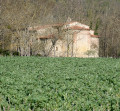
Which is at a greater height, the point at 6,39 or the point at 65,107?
the point at 6,39

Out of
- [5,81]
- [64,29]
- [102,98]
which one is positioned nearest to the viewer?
[102,98]

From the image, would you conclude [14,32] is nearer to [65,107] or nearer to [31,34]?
[31,34]

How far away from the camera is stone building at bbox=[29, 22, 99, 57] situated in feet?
111

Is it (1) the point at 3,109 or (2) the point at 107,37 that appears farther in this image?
(2) the point at 107,37

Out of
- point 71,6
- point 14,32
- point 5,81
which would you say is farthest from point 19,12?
point 5,81

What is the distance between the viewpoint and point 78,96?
5.70 metres

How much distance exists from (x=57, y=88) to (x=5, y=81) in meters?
1.86

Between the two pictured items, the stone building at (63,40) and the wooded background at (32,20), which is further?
the stone building at (63,40)

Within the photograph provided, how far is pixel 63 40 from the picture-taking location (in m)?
38.4

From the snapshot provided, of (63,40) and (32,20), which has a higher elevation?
(32,20)

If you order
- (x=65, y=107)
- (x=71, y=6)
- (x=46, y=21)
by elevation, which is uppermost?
(x=71, y=6)

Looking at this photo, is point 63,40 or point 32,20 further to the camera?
Result: point 63,40

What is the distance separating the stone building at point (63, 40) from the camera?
34.0 m

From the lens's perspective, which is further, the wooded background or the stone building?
the stone building
